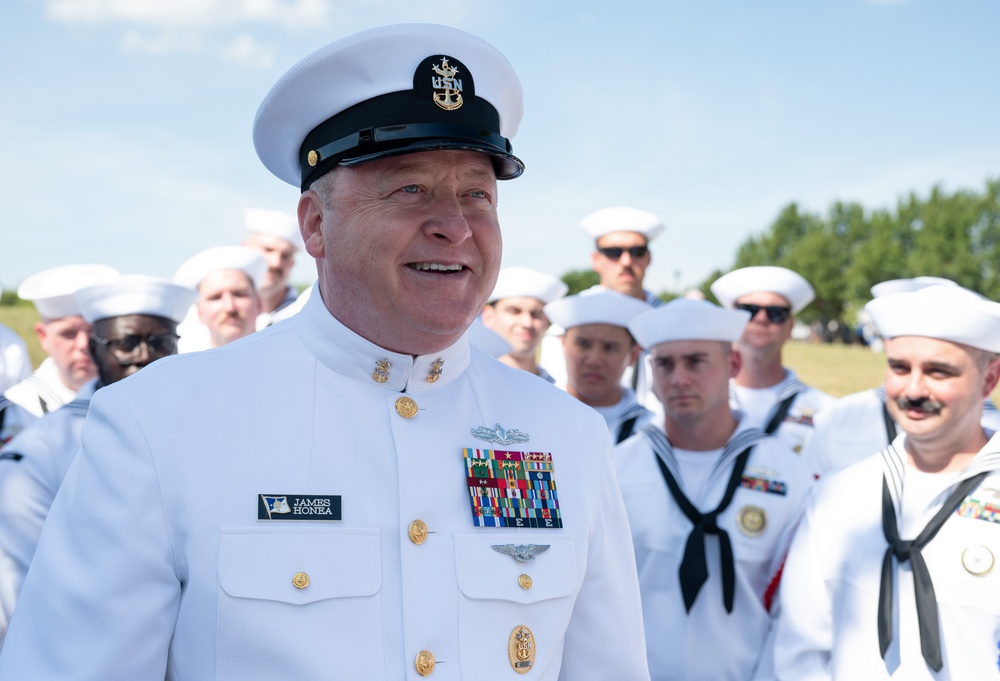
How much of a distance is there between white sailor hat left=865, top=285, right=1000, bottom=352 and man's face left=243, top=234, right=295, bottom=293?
15.0ft

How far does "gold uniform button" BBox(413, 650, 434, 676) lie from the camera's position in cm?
167

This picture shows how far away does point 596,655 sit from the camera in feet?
6.52

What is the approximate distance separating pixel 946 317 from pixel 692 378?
4.08 ft

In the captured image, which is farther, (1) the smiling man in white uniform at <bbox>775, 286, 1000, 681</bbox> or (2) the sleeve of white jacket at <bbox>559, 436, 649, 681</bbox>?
(1) the smiling man in white uniform at <bbox>775, 286, 1000, 681</bbox>

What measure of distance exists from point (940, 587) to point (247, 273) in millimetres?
4303

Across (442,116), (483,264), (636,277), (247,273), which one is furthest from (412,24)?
(636,277)

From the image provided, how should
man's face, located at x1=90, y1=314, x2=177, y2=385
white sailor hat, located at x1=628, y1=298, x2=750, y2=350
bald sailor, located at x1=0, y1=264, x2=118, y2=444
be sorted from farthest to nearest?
bald sailor, located at x1=0, y1=264, x2=118, y2=444
white sailor hat, located at x1=628, y1=298, x2=750, y2=350
man's face, located at x1=90, y1=314, x2=177, y2=385

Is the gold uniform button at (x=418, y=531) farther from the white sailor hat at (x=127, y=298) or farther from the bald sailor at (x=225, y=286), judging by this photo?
the bald sailor at (x=225, y=286)

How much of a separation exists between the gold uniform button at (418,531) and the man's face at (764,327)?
4.88m

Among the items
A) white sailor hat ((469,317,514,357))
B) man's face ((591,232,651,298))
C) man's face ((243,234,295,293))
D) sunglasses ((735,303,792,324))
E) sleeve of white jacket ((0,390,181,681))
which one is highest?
man's face ((243,234,295,293))

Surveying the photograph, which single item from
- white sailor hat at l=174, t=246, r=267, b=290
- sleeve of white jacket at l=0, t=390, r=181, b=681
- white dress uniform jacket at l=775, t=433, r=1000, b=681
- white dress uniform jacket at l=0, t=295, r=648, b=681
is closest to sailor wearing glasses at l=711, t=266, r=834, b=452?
white dress uniform jacket at l=775, t=433, r=1000, b=681

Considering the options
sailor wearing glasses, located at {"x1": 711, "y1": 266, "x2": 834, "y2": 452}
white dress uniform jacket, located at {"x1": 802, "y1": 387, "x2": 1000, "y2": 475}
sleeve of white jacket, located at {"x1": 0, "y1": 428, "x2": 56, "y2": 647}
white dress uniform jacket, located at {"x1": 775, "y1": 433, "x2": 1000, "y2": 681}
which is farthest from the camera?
sailor wearing glasses, located at {"x1": 711, "y1": 266, "x2": 834, "y2": 452}

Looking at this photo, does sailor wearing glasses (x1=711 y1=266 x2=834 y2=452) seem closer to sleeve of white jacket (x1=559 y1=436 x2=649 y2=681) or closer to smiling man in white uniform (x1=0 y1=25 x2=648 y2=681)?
sleeve of white jacket (x1=559 y1=436 x2=649 y2=681)

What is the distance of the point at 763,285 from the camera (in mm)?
6469
